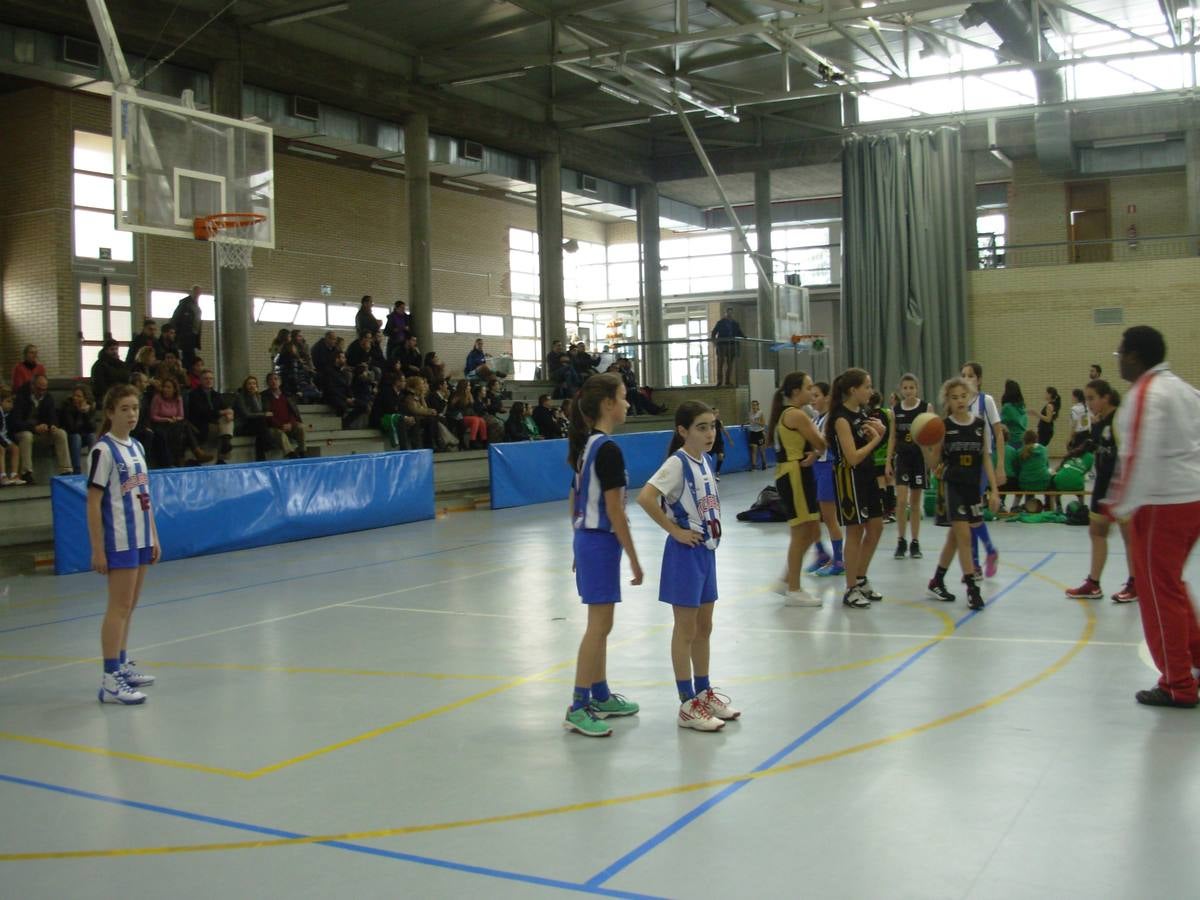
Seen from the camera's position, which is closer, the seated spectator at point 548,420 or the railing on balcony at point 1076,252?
the seated spectator at point 548,420

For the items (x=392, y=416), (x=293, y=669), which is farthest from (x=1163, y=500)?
(x=392, y=416)

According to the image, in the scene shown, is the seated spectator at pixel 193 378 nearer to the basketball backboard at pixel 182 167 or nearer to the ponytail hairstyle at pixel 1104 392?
the basketball backboard at pixel 182 167

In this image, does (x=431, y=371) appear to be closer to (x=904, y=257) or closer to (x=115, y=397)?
(x=904, y=257)

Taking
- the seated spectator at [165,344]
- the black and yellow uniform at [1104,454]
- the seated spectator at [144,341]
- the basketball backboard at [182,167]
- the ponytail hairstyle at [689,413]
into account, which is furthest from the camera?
the seated spectator at [165,344]

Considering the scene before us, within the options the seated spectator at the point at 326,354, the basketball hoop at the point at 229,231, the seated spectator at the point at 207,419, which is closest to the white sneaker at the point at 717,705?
the basketball hoop at the point at 229,231

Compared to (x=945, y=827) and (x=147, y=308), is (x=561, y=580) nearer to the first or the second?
(x=945, y=827)

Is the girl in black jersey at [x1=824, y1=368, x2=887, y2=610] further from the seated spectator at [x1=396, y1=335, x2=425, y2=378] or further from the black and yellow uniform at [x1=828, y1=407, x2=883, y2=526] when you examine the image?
the seated spectator at [x1=396, y1=335, x2=425, y2=378]

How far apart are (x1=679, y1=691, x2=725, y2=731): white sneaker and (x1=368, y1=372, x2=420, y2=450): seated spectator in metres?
13.6

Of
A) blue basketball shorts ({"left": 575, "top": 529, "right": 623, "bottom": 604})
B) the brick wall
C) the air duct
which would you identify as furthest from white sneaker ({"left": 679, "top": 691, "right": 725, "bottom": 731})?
the brick wall

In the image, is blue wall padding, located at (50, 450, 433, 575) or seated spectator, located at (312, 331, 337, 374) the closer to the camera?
blue wall padding, located at (50, 450, 433, 575)

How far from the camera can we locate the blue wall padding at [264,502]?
11789 millimetres

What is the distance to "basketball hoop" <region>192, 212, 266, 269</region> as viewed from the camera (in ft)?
43.3

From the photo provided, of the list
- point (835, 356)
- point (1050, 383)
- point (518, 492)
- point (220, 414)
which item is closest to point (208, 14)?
point (220, 414)

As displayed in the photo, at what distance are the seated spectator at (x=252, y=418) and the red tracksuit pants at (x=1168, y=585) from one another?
13452 mm
